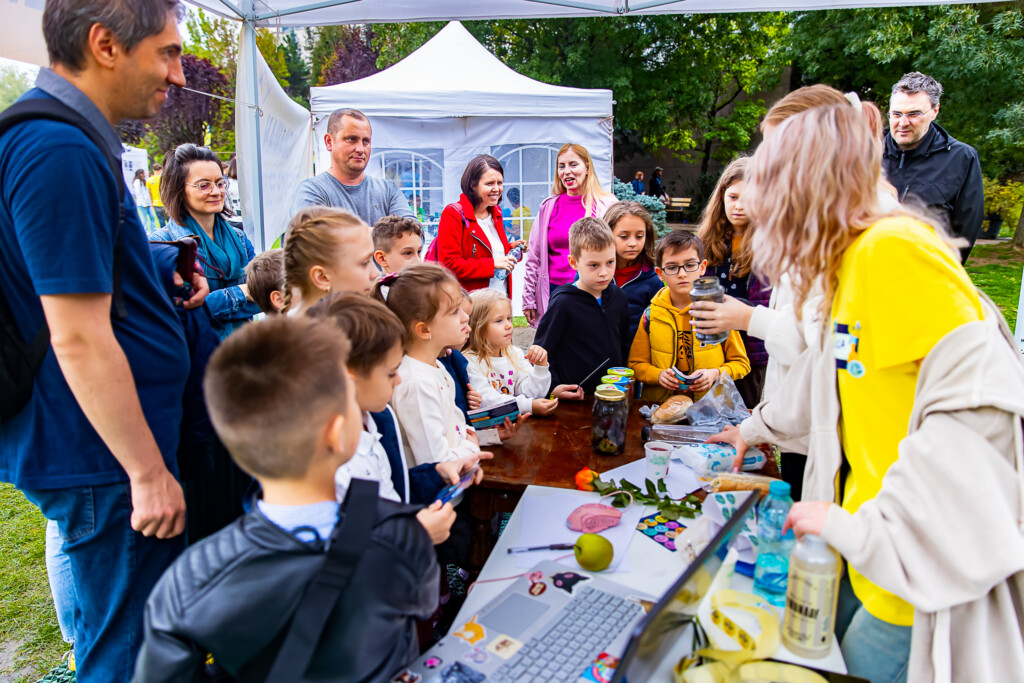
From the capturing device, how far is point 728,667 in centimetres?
122

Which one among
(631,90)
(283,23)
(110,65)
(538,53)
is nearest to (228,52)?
(538,53)

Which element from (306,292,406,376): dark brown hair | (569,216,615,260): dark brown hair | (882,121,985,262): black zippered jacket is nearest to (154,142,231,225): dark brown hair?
(569,216,615,260): dark brown hair

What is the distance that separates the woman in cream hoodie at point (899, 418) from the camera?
117 cm

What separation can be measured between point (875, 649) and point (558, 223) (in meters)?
3.54

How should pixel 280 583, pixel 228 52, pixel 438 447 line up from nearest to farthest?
pixel 280 583
pixel 438 447
pixel 228 52

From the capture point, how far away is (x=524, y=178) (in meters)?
8.55

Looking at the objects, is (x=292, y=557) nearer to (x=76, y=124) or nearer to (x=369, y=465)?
(x=369, y=465)

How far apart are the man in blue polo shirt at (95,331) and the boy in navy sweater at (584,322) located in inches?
79.0

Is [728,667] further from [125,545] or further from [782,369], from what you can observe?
[125,545]

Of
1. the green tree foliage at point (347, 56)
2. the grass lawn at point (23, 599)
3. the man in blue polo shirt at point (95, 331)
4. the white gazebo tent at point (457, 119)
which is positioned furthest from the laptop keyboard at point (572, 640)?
the green tree foliage at point (347, 56)

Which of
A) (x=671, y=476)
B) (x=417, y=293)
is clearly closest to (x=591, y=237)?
(x=417, y=293)

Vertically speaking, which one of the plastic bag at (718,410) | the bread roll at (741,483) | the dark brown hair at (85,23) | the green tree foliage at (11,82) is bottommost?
the bread roll at (741,483)

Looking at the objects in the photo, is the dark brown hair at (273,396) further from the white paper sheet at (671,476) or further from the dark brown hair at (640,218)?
the dark brown hair at (640,218)

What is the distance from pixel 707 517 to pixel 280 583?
1185 millimetres
